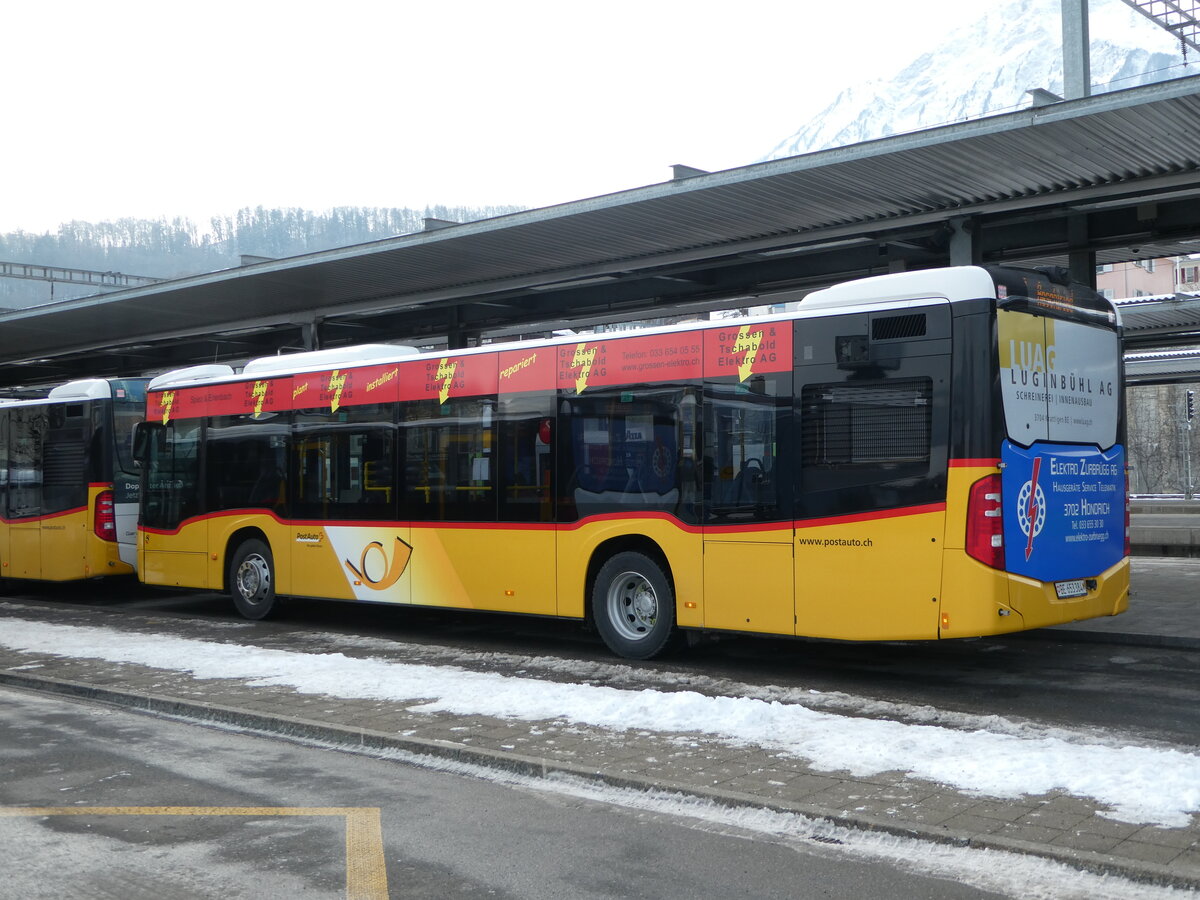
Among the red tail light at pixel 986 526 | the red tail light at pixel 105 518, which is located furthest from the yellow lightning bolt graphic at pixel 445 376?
the red tail light at pixel 105 518

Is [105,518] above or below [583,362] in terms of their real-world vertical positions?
below

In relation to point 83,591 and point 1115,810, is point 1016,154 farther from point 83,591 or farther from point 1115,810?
point 83,591

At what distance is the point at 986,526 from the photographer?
9070 millimetres

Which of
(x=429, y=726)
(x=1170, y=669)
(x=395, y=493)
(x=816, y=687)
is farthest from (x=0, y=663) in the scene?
(x=1170, y=669)

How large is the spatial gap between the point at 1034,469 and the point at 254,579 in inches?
388

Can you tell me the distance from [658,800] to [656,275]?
13.8 m

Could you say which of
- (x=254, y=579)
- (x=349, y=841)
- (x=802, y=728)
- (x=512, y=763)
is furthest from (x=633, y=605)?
(x=254, y=579)

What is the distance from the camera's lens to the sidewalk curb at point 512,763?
5.15 m

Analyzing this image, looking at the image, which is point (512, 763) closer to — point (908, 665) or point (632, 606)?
point (632, 606)

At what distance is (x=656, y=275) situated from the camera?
63.9 feet

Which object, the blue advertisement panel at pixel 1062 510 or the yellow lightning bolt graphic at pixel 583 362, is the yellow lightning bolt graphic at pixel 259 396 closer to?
the yellow lightning bolt graphic at pixel 583 362

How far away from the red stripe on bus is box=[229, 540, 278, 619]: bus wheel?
766cm

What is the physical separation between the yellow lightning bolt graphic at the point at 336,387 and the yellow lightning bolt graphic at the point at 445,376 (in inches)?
63.2

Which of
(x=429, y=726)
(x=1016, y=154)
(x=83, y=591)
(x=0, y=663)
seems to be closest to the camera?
(x=429, y=726)
